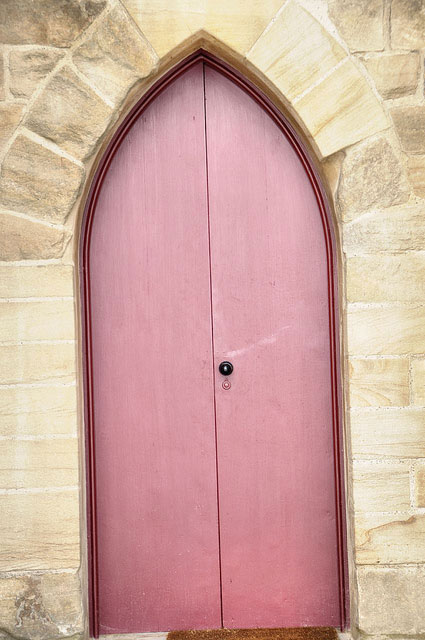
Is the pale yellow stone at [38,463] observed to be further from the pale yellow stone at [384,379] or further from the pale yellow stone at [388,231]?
the pale yellow stone at [388,231]

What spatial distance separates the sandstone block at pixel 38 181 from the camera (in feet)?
9.37

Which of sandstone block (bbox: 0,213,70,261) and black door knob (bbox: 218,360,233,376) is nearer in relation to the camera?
sandstone block (bbox: 0,213,70,261)

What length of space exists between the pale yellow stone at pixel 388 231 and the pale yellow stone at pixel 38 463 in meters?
1.51

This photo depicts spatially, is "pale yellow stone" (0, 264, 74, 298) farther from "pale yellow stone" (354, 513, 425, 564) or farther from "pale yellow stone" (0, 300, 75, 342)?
"pale yellow stone" (354, 513, 425, 564)

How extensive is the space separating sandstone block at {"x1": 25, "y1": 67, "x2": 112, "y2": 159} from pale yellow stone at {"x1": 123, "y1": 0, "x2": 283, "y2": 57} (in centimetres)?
36

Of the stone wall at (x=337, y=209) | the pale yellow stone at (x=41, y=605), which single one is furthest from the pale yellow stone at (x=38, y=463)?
the pale yellow stone at (x=41, y=605)

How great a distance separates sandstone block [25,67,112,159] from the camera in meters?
2.86

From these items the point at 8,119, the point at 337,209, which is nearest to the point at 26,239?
the point at 8,119

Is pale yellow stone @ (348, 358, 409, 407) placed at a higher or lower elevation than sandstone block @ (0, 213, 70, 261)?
lower

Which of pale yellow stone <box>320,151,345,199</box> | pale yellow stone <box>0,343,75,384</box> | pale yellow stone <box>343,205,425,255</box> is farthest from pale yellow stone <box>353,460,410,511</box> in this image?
pale yellow stone <box>0,343,75,384</box>

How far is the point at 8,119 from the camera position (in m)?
2.86

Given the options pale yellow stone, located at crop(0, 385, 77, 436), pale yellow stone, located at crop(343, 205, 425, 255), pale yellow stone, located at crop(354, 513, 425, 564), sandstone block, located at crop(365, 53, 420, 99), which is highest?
sandstone block, located at crop(365, 53, 420, 99)

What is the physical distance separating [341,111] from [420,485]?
1.64 meters

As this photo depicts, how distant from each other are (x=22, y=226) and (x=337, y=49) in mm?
1541
